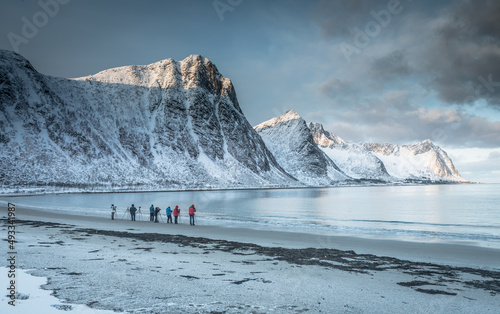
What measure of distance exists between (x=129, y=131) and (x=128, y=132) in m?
0.81

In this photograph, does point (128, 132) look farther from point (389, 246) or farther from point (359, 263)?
point (359, 263)

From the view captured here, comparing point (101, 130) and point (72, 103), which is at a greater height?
point (72, 103)

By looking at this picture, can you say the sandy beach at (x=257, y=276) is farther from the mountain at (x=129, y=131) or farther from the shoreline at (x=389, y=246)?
the mountain at (x=129, y=131)

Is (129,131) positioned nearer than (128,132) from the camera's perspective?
No

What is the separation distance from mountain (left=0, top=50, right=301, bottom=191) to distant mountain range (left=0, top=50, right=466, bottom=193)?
1.31 feet

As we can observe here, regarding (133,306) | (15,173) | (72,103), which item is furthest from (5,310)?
(72,103)

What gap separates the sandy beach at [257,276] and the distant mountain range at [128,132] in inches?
3909

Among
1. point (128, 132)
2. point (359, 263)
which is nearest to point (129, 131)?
point (128, 132)

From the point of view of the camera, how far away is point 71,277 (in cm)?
1055

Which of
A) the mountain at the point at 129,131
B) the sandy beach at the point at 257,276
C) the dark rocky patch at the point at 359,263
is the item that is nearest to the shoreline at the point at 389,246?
the sandy beach at the point at 257,276

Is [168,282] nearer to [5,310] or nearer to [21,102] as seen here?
[5,310]

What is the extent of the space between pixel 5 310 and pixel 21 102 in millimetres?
140036

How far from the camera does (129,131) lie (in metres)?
144

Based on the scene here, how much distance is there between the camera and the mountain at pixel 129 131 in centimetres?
11234
